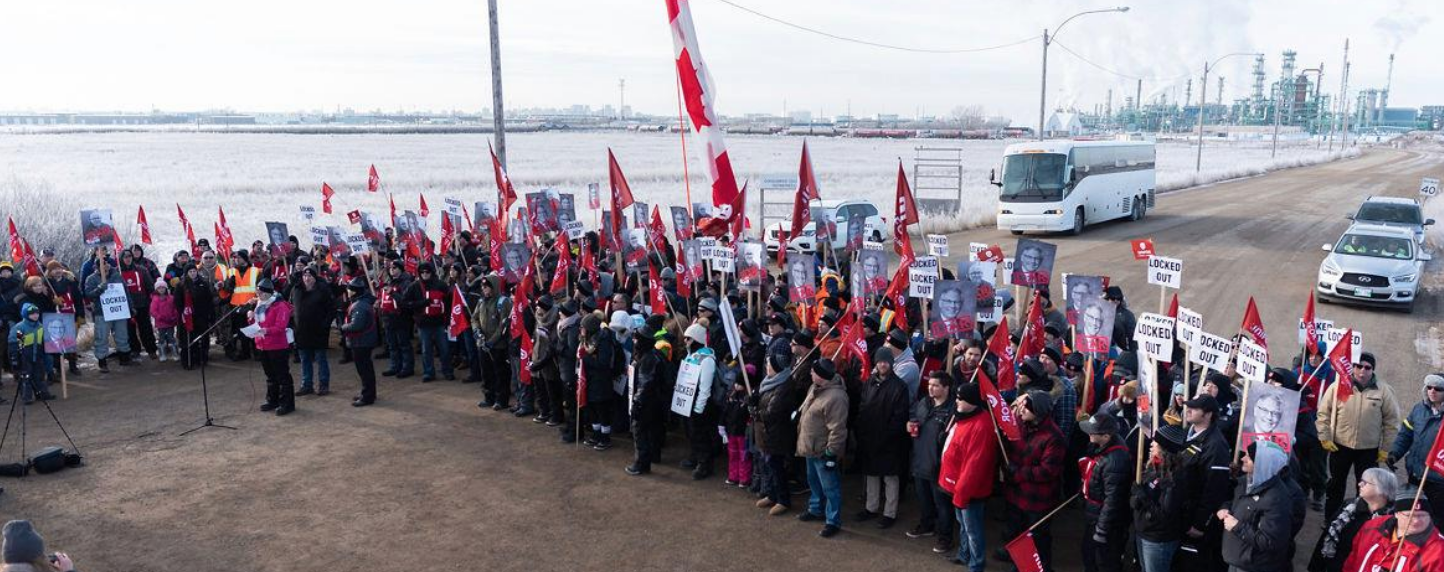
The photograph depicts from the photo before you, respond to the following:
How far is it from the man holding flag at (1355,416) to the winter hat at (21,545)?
9553 millimetres

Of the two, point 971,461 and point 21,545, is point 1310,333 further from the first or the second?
point 21,545

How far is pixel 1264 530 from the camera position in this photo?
6.00 meters

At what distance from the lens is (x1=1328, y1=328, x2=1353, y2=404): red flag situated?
26.3ft

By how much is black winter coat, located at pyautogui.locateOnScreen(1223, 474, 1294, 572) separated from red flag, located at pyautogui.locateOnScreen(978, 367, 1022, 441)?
62.5 inches

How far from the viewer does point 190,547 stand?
26.9ft

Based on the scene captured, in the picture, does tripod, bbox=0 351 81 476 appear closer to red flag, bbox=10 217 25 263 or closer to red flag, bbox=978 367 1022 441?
red flag, bbox=10 217 25 263

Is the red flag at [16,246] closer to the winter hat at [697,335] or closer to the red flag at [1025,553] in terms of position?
the winter hat at [697,335]

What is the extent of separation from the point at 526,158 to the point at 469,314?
232 ft

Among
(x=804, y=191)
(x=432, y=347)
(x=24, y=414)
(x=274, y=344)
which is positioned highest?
(x=804, y=191)

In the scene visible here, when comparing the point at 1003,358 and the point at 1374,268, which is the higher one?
the point at 1003,358

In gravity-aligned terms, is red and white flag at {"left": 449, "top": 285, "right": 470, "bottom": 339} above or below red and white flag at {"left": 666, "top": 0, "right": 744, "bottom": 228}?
below

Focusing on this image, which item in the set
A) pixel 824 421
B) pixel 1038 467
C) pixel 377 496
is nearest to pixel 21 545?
pixel 377 496

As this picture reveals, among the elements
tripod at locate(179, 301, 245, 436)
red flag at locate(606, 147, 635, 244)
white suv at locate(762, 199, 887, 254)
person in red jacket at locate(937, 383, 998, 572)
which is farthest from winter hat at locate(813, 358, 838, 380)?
white suv at locate(762, 199, 887, 254)

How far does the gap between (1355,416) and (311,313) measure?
11.8 meters
